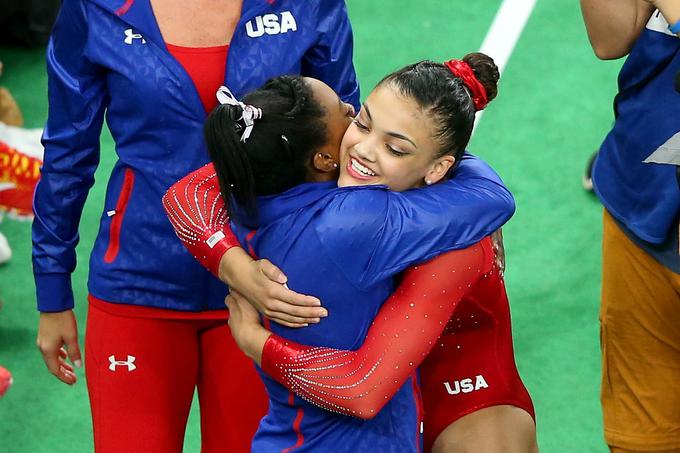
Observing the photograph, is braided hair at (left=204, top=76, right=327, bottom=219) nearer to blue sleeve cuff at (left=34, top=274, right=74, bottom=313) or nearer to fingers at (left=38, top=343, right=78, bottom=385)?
blue sleeve cuff at (left=34, top=274, right=74, bottom=313)

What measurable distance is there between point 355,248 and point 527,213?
3.12 metres

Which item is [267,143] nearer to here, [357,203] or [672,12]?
[357,203]

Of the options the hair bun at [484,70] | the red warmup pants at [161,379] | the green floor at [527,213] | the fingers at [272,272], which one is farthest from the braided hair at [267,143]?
the green floor at [527,213]

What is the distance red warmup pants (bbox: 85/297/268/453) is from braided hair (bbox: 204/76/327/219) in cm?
67

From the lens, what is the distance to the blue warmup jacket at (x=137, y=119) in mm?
3000

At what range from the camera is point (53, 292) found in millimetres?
3258

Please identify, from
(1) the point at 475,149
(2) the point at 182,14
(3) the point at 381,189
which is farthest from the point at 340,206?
(1) the point at 475,149

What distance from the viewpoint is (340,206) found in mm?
2480

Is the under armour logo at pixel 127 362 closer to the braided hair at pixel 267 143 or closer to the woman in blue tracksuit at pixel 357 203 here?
the woman in blue tracksuit at pixel 357 203

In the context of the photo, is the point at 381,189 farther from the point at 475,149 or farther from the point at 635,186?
the point at 475,149

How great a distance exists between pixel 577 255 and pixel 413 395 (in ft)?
8.70

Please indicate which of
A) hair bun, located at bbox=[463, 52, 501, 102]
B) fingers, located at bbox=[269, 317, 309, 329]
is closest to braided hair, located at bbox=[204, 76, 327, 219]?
fingers, located at bbox=[269, 317, 309, 329]

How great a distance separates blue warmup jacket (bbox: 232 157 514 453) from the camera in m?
2.47

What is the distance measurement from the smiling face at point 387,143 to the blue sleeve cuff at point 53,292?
1002mm
